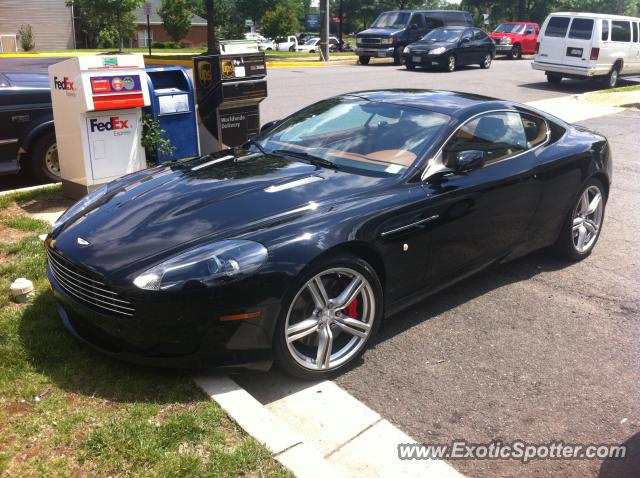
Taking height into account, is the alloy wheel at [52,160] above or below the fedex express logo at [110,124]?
below

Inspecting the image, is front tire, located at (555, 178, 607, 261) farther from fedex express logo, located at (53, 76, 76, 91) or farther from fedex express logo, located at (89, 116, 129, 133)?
fedex express logo, located at (53, 76, 76, 91)

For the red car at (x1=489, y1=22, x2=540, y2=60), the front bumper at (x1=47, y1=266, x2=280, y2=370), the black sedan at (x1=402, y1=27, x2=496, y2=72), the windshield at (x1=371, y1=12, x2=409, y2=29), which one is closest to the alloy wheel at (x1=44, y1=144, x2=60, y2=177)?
the front bumper at (x1=47, y1=266, x2=280, y2=370)

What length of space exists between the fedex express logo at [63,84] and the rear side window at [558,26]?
15.5 meters

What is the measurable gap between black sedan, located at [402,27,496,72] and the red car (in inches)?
270

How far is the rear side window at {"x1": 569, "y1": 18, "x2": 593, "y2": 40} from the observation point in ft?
57.6

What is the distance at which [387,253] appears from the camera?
150 inches

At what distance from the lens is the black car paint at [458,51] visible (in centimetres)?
2227

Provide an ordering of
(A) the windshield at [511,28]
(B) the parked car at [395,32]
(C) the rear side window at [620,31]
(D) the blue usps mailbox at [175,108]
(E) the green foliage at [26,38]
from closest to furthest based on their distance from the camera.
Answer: (D) the blue usps mailbox at [175,108] < (C) the rear side window at [620,31] < (B) the parked car at [395,32] < (A) the windshield at [511,28] < (E) the green foliage at [26,38]

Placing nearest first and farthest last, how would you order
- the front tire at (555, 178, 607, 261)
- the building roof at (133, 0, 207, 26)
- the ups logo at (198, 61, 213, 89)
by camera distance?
1. the front tire at (555, 178, 607, 261)
2. the ups logo at (198, 61, 213, 89)
3. the building roof at (133, 0, 207, 26)

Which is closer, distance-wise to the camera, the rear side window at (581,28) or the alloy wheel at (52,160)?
the alloy wheel at (52,160)

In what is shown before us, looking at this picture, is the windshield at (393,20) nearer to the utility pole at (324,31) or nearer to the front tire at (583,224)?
the utility pole at (324,31)

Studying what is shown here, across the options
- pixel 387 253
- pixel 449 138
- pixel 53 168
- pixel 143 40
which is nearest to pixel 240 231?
pixel 387 253

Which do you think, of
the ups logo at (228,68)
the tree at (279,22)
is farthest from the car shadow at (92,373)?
the tree at (279,22)

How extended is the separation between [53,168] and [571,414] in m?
6.06
